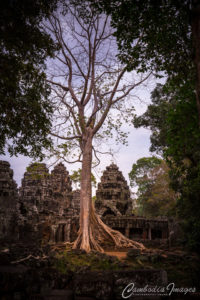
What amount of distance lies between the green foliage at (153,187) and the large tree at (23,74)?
17.2 metres

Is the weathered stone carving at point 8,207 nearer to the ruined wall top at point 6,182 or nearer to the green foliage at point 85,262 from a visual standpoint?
the ruined wall top at point 6,182

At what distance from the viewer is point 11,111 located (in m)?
5.34

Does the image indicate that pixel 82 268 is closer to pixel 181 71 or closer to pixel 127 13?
pixel 181 71

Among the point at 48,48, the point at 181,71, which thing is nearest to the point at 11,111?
the point at 48,48

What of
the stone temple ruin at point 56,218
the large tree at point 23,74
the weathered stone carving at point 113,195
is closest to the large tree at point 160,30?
the large tree at point 23,74

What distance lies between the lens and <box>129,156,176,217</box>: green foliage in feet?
80.6

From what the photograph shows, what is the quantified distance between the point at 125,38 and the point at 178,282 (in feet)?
20.2

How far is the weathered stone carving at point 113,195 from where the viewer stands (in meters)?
19.5

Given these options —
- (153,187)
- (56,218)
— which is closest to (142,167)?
(153,187)

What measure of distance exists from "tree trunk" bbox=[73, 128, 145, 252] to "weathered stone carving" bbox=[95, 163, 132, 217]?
754cm

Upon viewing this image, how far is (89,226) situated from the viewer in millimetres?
10367

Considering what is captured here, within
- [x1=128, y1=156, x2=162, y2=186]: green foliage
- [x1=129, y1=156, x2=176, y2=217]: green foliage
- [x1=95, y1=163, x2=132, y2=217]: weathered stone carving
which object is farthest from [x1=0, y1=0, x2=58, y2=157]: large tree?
[x1=128, y1=156, x2=162, y2=186]: green foliage

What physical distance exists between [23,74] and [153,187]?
2417cm

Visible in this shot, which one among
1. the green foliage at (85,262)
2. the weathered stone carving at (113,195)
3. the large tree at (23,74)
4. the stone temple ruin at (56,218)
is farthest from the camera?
the weathered stone carving at (113,195)
